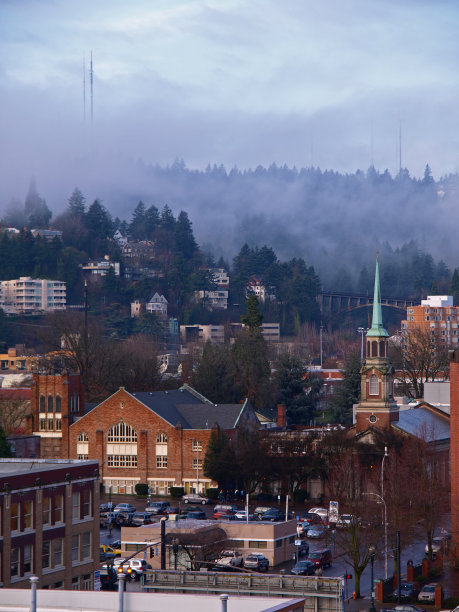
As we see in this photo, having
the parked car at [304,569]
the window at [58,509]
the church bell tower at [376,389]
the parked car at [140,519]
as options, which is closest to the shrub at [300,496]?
the church bell tower at [376,389]

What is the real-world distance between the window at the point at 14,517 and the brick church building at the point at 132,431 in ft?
159

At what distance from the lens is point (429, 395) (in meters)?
106

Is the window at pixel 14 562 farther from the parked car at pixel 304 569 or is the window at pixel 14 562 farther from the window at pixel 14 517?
the parked car at pixel 304 569

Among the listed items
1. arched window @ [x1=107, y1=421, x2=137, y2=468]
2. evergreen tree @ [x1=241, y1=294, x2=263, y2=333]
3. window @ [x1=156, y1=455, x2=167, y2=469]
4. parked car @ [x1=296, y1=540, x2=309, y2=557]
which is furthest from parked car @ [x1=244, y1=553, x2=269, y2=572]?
evergreen tree @ [x1=241, y1=294, x2=263, y2=333]

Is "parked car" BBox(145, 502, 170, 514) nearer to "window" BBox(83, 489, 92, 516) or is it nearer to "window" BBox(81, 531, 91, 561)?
"window" BBox(83, 489, 92, 516)

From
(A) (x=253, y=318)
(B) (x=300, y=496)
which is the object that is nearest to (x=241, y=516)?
(B) (x=300, y=496)

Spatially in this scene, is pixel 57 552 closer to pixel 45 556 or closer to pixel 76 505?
pixel 45 556

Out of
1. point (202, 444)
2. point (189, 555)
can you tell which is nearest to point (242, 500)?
point (202, 444)

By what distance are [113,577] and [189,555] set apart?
10.1ft

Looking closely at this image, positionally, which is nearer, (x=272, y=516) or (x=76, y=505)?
(x=76, y=505)

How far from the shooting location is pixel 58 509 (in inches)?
1743

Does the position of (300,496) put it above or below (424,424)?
below

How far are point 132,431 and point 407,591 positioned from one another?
41.2 meters

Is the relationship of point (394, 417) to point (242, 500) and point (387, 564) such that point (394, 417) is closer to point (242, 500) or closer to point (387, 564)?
point (242, 500)
